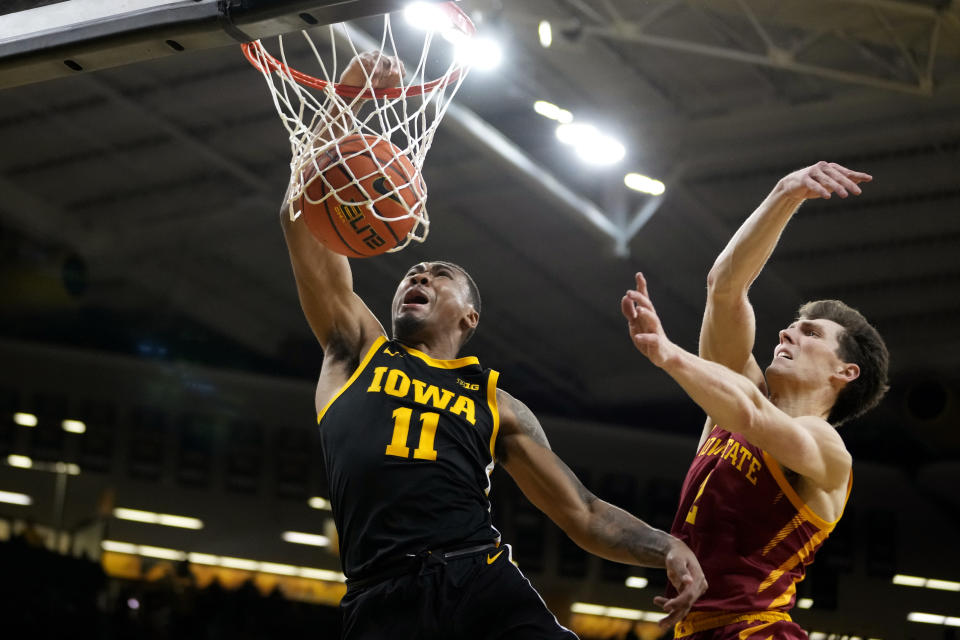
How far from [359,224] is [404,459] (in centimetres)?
76

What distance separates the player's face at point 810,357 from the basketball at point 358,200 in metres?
1.24

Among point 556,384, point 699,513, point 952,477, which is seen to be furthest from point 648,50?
point 699,513

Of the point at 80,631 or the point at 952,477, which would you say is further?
the point at 952,477

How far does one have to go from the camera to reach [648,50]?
931 centimetres

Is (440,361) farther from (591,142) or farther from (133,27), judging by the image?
(591,142)

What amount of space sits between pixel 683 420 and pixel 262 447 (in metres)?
4.82

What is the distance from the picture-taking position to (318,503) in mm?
12391

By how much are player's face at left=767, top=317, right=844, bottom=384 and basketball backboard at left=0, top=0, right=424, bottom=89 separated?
1610 mm

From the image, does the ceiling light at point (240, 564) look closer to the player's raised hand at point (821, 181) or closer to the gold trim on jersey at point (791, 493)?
the gold trim on jersey at point (791, 493)

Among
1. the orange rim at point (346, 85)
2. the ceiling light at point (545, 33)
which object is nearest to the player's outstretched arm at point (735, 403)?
the orange rim at point (346, 85)

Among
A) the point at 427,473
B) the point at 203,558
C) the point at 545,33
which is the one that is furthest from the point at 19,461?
the point at 427,473

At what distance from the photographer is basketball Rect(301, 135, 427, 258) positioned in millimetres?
3504

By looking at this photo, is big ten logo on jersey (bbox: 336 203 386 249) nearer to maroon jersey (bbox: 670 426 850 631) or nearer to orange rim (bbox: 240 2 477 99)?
orange rim (bbox: 240 2 477 99)

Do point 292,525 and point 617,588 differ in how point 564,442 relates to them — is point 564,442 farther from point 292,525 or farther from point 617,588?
point 292,525
